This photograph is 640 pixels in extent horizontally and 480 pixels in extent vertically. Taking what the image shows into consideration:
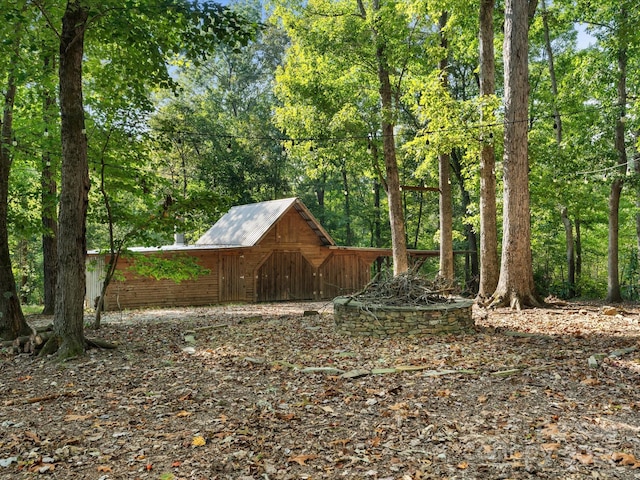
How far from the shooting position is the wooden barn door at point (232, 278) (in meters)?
21.0

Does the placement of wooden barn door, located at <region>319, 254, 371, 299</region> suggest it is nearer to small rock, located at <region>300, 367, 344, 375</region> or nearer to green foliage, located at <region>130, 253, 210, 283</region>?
green foliage, located at <region>130, 253, 210, 283</region>

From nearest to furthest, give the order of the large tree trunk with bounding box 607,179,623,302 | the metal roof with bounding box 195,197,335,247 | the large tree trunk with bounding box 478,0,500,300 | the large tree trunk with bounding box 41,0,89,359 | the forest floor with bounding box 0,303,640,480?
the forest floor with bounding box 0,303,640,480
the large tree trunk with bounding box 41,0,89,359
the large tree trunk with bounding box 478,0,500,300
the large tree trunk with bounding box 607,179,623,302
the metal roof with bounding box 195,197,335,247

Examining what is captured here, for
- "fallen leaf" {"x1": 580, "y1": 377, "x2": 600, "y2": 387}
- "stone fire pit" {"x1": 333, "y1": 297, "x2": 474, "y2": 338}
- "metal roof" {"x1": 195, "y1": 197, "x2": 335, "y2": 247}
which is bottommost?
"fallen leaf" {"x1": 580, "y1": 377, "x2": 600, "y2": 387}

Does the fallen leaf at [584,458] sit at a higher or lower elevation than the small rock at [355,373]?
lower

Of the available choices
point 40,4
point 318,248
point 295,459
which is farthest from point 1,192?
point 318,248

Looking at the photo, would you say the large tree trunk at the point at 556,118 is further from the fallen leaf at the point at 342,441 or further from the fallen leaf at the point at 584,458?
the fallen leaf at the point at 342,441

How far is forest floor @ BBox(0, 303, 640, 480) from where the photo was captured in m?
3.81

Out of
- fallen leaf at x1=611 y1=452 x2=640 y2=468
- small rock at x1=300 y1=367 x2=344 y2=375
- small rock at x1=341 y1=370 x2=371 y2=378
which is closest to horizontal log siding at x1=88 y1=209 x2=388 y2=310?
small rock at x1=300 y1=367 x2=344 y2=375

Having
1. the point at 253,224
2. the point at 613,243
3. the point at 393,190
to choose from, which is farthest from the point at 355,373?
the point at 253,224

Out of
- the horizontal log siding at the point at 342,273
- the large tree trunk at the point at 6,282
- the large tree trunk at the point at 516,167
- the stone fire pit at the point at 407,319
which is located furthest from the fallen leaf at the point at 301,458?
the horizontal log siding at the point at 342,273

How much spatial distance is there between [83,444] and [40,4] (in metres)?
6.39

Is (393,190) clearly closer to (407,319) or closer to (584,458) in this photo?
(407,319)

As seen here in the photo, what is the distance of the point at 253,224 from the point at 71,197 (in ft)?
48.5

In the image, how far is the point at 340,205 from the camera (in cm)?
3503
